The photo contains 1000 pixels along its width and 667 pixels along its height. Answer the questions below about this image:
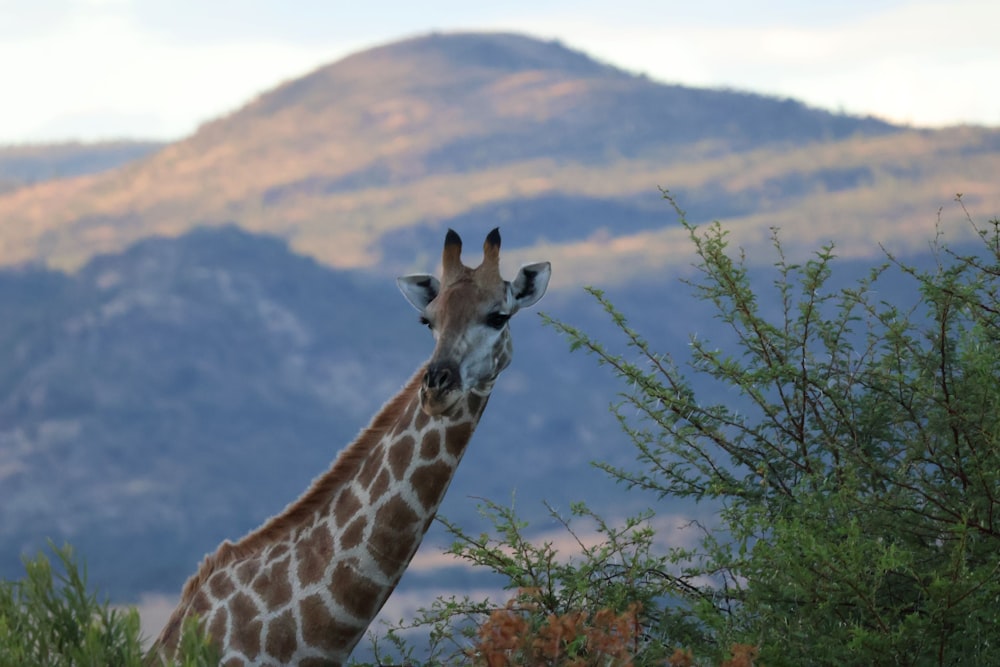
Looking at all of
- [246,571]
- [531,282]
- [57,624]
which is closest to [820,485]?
[531,282]

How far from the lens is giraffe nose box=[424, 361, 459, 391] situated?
6613mm

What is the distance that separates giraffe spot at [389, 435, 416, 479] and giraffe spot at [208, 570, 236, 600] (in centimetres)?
126

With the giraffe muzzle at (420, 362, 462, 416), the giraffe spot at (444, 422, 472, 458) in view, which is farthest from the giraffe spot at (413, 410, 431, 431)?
the giraffe muzzle at (420, 362, 462, 416)

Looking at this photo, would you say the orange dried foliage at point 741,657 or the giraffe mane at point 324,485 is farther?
the giraffe mane at point 324,485

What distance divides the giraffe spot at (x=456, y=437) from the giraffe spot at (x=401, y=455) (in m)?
0.22

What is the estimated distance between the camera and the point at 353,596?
7086 millimetres

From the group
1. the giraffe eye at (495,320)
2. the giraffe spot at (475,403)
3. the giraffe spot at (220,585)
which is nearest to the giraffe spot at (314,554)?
the giraffe spot at (220,585)

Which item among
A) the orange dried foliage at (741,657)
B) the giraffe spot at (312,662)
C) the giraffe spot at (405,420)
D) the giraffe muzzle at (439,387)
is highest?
the giraffe spot at (405,420)

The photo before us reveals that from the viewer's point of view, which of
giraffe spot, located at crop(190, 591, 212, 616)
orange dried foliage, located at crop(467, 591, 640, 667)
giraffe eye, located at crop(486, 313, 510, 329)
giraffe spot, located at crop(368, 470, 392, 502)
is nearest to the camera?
orange dried foliage, located at crop(467, 591, 640, 667)

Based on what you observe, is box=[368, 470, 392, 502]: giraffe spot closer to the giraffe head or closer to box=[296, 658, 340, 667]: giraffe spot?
the giraffe head

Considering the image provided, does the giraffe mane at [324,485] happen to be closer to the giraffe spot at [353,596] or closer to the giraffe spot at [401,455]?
the giraffe spot at [401,455]

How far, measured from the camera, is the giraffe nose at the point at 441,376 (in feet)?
21.7

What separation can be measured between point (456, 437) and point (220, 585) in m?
1.79

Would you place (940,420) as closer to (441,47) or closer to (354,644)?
(354,644)
